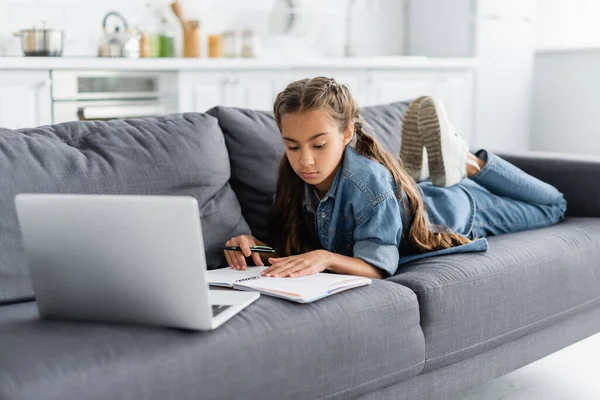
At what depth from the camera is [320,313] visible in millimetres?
1787

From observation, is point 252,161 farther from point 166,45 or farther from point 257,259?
point 166,45

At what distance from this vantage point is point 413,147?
2.71m

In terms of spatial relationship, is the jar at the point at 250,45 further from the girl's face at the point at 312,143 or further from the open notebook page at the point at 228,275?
the open notebook page at the point at 228,275

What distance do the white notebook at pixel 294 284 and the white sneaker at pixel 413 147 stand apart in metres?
0.81

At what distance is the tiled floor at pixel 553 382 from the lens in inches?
101

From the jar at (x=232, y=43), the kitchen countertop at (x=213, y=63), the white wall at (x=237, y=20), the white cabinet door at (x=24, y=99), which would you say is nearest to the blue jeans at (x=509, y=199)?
the kitchen countertop at (x=213, y=63)

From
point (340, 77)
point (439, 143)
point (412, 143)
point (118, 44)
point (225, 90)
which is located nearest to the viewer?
point (439, 143)

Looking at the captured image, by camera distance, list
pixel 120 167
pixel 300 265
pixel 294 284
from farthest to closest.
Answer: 1. pixel 120 167
2. pixel 300 265
3. pixel 294 284

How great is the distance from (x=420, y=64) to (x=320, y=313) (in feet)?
12.3

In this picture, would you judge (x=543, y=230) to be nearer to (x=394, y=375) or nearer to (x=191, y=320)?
(x=394, y=375)

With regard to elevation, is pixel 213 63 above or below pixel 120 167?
above

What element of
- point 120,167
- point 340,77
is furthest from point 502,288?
point 340,77

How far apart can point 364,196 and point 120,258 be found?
2.65ft

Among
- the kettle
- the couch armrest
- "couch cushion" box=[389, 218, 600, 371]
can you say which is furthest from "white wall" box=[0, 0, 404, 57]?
"couch cushion" box=[389, 218, 600, 371]
